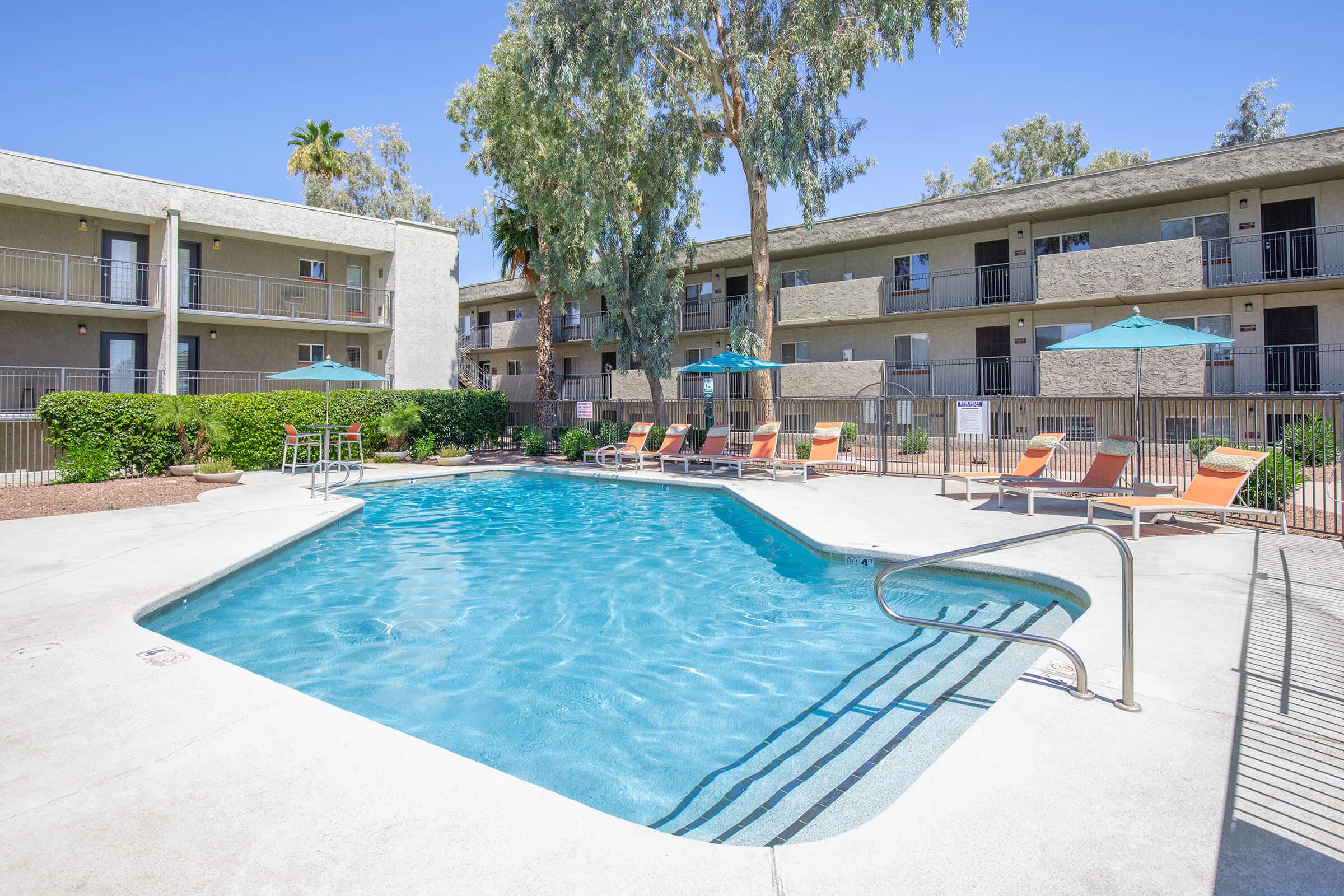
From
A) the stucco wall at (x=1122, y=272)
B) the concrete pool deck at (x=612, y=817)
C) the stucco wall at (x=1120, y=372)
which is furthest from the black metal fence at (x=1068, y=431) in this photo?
the concrete pool deck at (x=612, y=817)

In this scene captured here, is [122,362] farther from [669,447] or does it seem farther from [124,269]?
[669,447]

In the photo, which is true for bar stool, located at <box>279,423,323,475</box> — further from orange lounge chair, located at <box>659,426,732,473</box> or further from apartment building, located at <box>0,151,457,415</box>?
orange lounge chair, located at <box>659,426,732,473</box>

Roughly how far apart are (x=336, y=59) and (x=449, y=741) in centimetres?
2028

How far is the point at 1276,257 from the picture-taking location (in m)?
18.6

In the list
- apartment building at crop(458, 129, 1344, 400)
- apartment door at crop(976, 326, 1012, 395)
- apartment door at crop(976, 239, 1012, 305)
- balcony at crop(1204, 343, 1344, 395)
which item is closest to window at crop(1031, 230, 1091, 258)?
apartment building at crop(458, 129, 1344, 400)

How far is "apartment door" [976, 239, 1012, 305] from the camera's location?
2264 cm

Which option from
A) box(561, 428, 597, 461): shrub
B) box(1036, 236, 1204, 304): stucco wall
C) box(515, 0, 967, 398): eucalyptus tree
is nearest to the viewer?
box(515, 0, 967, 398): eucalyptus tree

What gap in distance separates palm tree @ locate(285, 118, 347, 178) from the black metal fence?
17.7 metres

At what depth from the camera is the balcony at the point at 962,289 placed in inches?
874

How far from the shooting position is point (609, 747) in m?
4.21

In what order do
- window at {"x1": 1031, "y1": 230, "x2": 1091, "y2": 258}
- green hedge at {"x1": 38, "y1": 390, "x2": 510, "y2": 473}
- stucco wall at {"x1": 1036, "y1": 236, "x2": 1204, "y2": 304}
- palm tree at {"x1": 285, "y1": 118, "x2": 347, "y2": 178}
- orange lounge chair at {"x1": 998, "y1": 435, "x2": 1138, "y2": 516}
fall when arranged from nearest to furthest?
orange lounge chair at {"x1": 998, "y1": 435, "x2": 1138, "y2": 516}
green hedge at {"x1": 38, "y1": 390, "x2": 510, "y2": 473}
stucco wall at {"x1": 1036, "y1": 236, "x2": 1204, "y2": 304}
window at {"x1": 1031, "y1": 230, "x2": 1091, "y2": 258}
palm tree at {"x1": 285, "y1": 118, "x2": 347, "y2": 178}

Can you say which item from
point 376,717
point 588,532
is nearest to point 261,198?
point 588,532

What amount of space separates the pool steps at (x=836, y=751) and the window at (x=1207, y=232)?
19.6 m

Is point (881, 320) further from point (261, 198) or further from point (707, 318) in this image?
point (261, 198)
